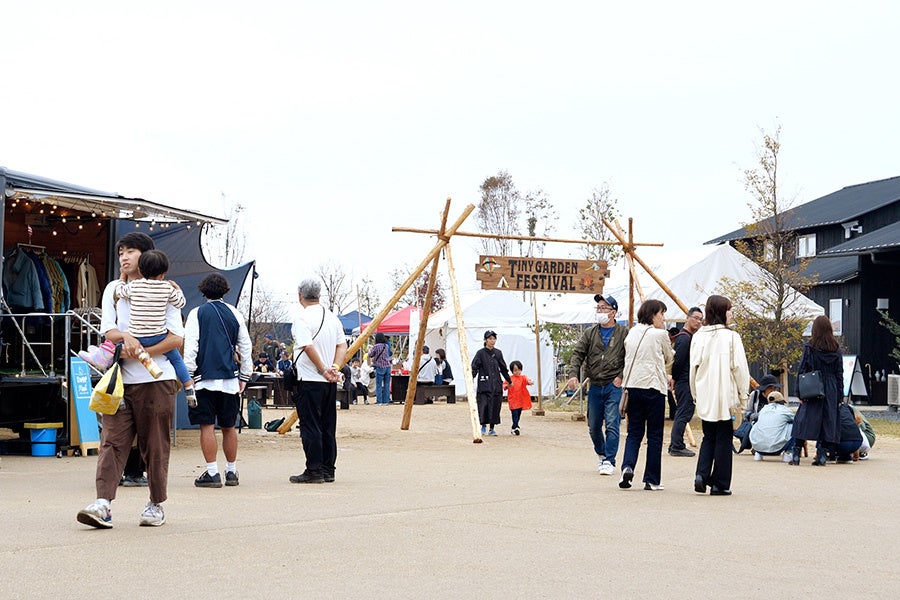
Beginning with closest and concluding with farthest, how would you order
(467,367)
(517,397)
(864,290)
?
(467,367) → (517,397) → (864,290)

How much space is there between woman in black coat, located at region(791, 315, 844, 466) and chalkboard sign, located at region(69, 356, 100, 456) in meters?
8.41

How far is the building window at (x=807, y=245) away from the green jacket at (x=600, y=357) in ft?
106

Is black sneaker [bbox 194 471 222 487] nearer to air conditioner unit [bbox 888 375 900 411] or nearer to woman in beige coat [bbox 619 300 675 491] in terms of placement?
woman in beige coat [bbox 619 300 675 491]

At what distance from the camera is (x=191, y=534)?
23.3 feet

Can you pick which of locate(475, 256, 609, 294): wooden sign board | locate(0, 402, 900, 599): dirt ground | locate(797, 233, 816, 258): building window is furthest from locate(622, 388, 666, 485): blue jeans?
locate(797, 233, 816, 258): building window

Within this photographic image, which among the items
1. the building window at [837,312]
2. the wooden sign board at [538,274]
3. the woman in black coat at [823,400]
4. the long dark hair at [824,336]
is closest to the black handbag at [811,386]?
the woman in black coat at [823,400]

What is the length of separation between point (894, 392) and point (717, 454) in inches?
762

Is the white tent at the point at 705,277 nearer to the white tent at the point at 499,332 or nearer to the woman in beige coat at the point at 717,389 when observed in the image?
the white tent at the point at 499,332

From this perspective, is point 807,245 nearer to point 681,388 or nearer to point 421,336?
point 421,336

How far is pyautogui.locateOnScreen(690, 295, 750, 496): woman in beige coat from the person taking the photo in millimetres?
9953

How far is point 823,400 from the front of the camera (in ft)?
44.0

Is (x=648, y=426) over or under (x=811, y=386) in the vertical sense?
under

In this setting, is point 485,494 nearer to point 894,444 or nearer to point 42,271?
point 42,271

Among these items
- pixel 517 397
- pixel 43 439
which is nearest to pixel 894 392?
pixel 517 397
